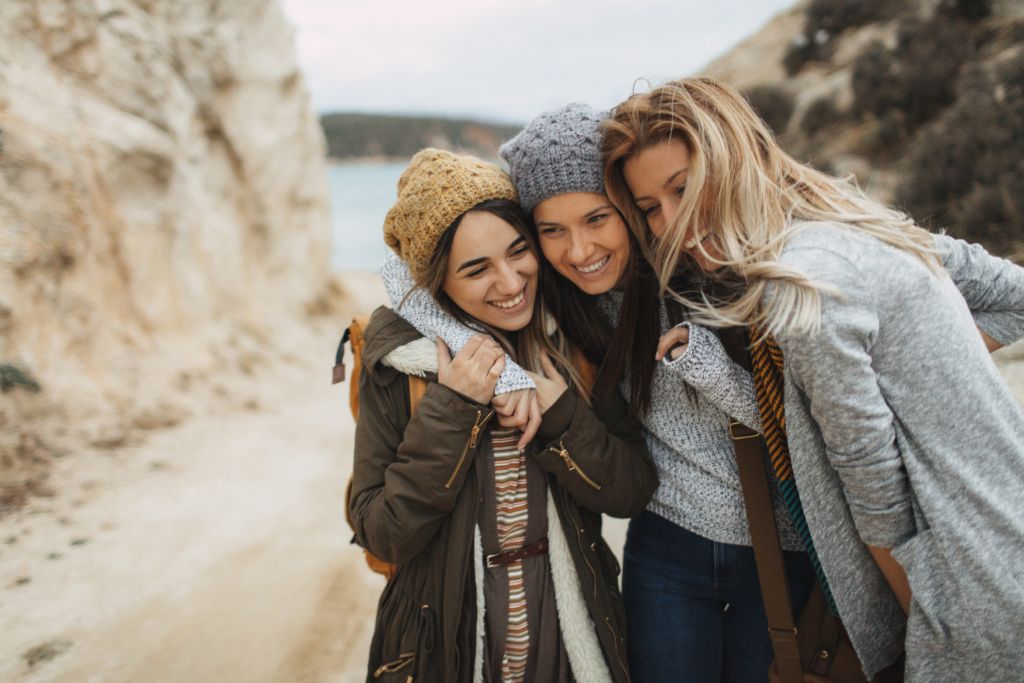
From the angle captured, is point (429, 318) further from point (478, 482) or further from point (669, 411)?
point (669, 411)

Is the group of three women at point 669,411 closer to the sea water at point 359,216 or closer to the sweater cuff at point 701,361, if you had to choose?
the sweater cuff at point 701,361

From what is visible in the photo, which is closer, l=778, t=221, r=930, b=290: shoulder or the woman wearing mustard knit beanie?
l=778, t=221, r=930, b=290: shoulder

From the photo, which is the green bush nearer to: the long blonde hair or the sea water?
the sea water

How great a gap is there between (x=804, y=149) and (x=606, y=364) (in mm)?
10015

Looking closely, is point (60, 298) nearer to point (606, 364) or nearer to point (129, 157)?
point (129, 157)

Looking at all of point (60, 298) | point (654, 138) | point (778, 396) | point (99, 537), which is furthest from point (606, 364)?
point (60, 298)

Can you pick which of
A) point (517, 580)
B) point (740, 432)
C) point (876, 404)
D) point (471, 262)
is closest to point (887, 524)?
point (876, 404)

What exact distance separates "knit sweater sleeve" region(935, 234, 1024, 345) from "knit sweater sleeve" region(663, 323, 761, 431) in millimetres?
650

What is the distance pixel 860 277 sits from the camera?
4.51 ft

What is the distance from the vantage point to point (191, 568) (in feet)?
12.8

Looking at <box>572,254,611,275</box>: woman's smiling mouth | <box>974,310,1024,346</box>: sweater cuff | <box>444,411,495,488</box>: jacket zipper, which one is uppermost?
<box>572,254,611,275</box>: woman's smiling mouth

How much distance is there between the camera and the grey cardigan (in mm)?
1362

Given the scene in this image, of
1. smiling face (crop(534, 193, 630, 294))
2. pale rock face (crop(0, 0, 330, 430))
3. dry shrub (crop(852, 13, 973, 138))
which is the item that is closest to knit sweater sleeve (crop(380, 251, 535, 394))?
smiling face (crop(534, 193, 630, 294))

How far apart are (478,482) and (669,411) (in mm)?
633
